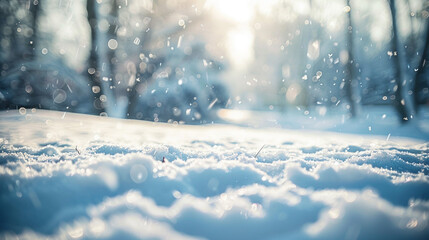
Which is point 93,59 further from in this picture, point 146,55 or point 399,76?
point 399,76

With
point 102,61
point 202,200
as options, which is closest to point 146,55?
point 102,61

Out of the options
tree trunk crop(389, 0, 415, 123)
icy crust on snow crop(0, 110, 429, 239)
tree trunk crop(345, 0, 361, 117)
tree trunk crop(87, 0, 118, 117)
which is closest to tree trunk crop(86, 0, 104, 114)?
tree trunk crop(87, 0, 118, 117)

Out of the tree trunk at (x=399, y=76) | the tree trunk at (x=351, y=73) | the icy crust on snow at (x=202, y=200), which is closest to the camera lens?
the icy crust on snow at (x=202, y=200)

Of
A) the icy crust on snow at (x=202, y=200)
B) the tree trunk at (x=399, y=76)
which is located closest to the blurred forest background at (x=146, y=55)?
the tree trunk at (x=399, y=76)

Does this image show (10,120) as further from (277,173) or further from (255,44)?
(255,44)

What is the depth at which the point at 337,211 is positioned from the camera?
1038mm

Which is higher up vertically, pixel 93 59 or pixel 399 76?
pixel 399 76

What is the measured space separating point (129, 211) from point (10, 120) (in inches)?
119

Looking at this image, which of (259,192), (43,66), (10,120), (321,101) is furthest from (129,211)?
(321,101)

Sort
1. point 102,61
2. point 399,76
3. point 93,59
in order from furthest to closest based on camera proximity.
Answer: point 102,61, point 93,59, point 399,76

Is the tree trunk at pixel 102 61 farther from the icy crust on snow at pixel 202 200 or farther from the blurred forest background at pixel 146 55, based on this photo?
the icy crust on snow at pixel 202 200

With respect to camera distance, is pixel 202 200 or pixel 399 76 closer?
pixel 202 200

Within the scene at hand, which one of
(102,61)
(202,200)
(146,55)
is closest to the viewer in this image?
(202,200)

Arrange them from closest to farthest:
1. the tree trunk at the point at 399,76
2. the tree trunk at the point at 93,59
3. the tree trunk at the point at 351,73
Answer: the tree trunk at the point at 399,76, the tree trunk at the point at 93,59, the tree trunk at the point at 351,73
